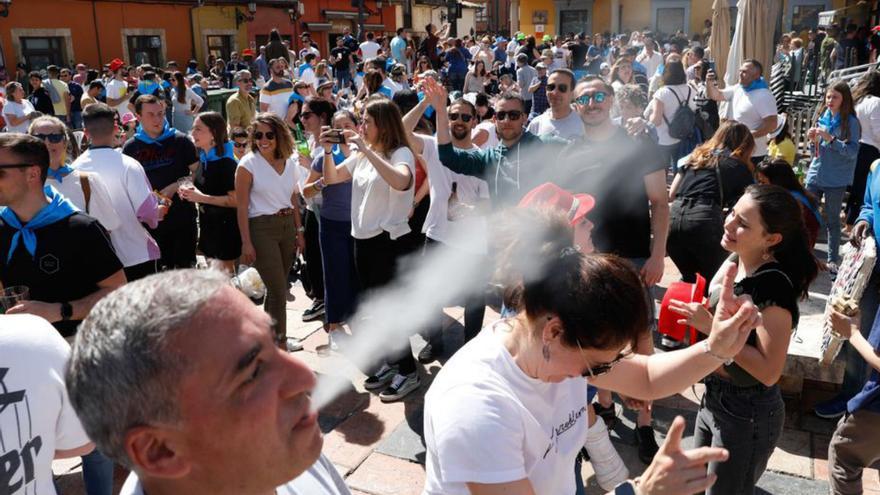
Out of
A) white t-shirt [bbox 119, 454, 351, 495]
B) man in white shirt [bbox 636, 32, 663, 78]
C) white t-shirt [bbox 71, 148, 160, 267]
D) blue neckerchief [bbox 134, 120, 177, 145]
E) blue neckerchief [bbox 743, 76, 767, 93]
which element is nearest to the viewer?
white t-shirt [bbox 119, 454, 351, 495]

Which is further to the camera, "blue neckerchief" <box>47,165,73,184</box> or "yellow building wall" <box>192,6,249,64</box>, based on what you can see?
"yellow building wall" <box>192,6,249,64</box>

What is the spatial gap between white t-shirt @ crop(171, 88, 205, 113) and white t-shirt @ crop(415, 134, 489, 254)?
838cm

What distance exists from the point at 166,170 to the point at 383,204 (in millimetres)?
2079

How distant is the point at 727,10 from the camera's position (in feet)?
34.4

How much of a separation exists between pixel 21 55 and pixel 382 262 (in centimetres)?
2366

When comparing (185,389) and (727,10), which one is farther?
(727,10)

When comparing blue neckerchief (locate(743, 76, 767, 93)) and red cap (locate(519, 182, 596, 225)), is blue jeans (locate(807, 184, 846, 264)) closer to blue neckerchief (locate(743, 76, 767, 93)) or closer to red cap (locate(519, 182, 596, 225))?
blue neckerchief (locate(743, 76, 767, 93))

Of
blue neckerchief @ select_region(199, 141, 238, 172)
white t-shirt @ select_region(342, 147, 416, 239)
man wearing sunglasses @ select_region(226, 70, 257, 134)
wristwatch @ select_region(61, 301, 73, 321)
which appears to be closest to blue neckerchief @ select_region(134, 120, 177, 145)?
blue neckerchief @ select_region(199, 141, 238, 172)

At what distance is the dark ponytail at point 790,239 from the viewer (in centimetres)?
270

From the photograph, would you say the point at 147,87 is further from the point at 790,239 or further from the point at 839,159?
the point at 790,239

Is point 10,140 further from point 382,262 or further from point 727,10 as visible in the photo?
point 727,10

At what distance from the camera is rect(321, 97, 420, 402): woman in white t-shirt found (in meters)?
4.35

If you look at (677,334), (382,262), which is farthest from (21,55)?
(677,334)

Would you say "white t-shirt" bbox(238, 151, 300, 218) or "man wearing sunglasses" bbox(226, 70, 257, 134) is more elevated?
"man wearing sunglasses" bbox(226, 70, 257, 134)
